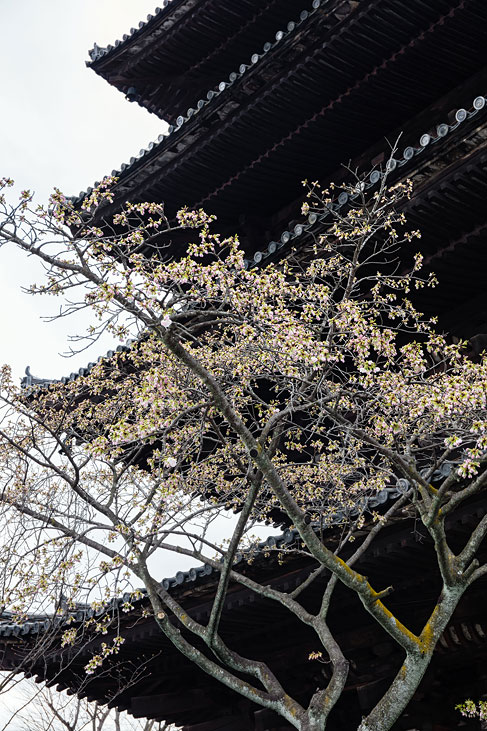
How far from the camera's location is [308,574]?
24.7 feet

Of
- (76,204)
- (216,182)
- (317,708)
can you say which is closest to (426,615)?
(317,708)

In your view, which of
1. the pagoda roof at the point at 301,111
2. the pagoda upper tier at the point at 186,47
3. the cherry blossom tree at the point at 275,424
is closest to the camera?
the cherry blossom tree at the point at 275,424

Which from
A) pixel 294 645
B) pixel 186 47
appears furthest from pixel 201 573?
pixel 186 47

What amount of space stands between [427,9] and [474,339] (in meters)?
4.64

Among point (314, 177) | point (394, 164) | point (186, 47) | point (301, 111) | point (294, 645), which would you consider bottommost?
point (294, 645)

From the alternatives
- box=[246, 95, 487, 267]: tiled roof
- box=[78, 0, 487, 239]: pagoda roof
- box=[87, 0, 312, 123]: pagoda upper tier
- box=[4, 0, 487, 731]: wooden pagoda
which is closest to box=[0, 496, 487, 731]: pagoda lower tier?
box=[4, 0, 487, 731]: wooden pagoda

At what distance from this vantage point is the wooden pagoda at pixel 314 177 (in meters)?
7.82

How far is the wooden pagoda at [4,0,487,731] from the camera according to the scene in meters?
7.82

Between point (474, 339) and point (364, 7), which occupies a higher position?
point (364, 7)

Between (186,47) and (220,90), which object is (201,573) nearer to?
(220,90)

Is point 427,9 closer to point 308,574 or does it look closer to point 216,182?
point 216,182

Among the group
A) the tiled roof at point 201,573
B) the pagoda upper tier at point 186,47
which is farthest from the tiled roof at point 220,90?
the tiled roof at point 201,573

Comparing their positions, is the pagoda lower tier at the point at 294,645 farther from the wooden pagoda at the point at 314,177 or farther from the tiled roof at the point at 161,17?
the tiled roof at the point at 161,17

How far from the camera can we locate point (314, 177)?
39.4 feet
